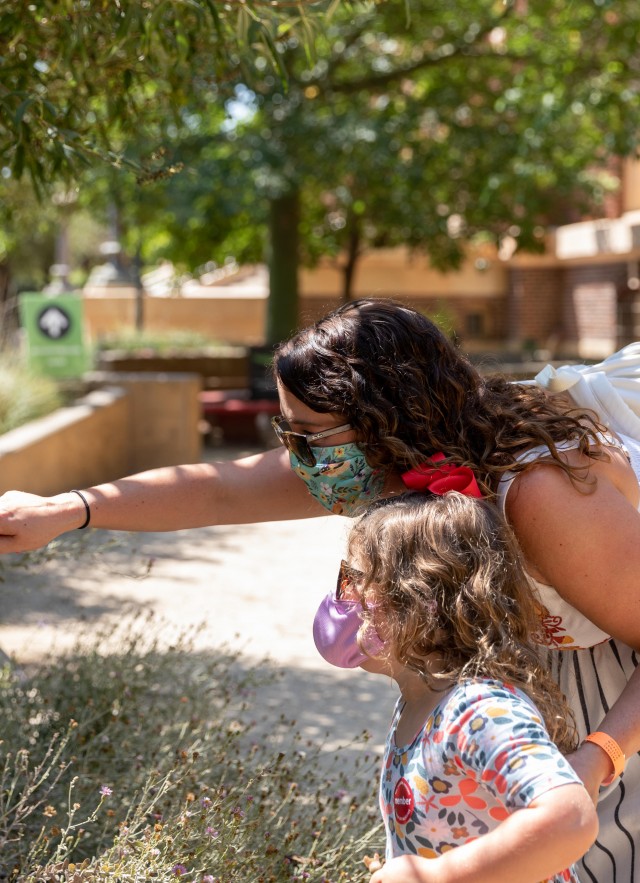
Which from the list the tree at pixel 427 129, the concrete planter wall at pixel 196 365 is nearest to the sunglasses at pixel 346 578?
the tree at pixel 427 129

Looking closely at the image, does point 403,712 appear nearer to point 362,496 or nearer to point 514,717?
point 514,717

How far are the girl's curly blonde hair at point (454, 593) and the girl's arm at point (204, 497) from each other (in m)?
0.70

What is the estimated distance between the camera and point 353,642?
6.16 feet

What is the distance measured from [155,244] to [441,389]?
722 inches

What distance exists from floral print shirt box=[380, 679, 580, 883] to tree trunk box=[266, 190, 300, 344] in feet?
38.6

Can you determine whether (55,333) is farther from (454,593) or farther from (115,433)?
(454,593)

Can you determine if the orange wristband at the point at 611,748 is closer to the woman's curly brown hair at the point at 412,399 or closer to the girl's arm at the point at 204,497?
the woman's curly brown hair at the point at 412,399

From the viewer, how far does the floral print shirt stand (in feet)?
4.76

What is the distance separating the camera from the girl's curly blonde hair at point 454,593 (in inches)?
65.8

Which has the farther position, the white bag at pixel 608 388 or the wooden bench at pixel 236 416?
the wooden bench at pixel 236 416

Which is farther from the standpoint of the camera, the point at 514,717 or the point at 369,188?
the point at 369,188

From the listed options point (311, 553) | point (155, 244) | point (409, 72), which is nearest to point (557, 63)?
point (409, 72)

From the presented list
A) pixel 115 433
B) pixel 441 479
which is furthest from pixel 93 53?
pixel 115 433

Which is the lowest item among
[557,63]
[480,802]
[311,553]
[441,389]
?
[311,553]
